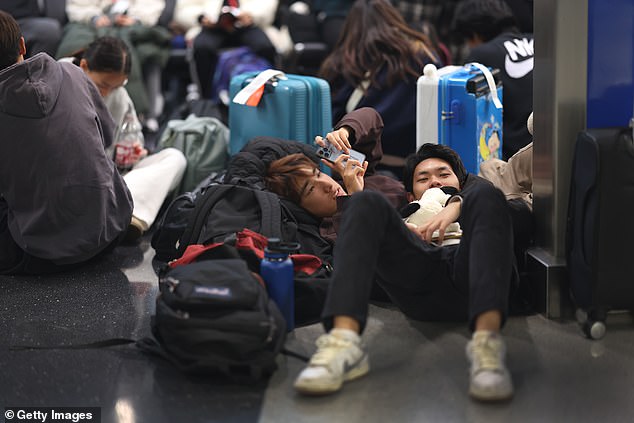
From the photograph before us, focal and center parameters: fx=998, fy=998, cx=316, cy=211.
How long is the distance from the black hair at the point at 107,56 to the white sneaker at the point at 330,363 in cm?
241

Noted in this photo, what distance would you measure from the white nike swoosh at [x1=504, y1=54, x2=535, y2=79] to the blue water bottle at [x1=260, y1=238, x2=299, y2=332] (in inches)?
91.7

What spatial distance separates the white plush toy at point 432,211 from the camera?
3.36 metres

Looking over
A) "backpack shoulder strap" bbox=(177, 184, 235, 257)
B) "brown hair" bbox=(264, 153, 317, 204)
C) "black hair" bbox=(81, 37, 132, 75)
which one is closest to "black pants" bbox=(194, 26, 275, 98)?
"black hair" bbox=(81, 37, 132, 75)

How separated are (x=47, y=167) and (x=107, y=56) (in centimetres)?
105

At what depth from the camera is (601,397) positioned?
2.77 m

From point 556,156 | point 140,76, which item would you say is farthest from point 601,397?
point 140,76

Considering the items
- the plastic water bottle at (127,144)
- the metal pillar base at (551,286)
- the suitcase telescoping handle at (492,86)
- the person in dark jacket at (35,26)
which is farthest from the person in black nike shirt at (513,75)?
the person in dark jacket at (35,26)

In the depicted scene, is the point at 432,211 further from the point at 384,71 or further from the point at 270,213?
the point at 384,71

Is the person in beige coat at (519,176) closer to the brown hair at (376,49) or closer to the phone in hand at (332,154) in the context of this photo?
the phone in hand at (332,154)

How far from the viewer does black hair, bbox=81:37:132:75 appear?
4715 millimetres

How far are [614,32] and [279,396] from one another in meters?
1.56

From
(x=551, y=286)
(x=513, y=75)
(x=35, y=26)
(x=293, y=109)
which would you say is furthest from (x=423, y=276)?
(x=35, y=26)

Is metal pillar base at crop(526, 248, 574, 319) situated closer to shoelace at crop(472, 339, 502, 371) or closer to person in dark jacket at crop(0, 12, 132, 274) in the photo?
shoelace at crop(472, 339, 502, 371)

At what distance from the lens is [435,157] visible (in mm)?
3746
